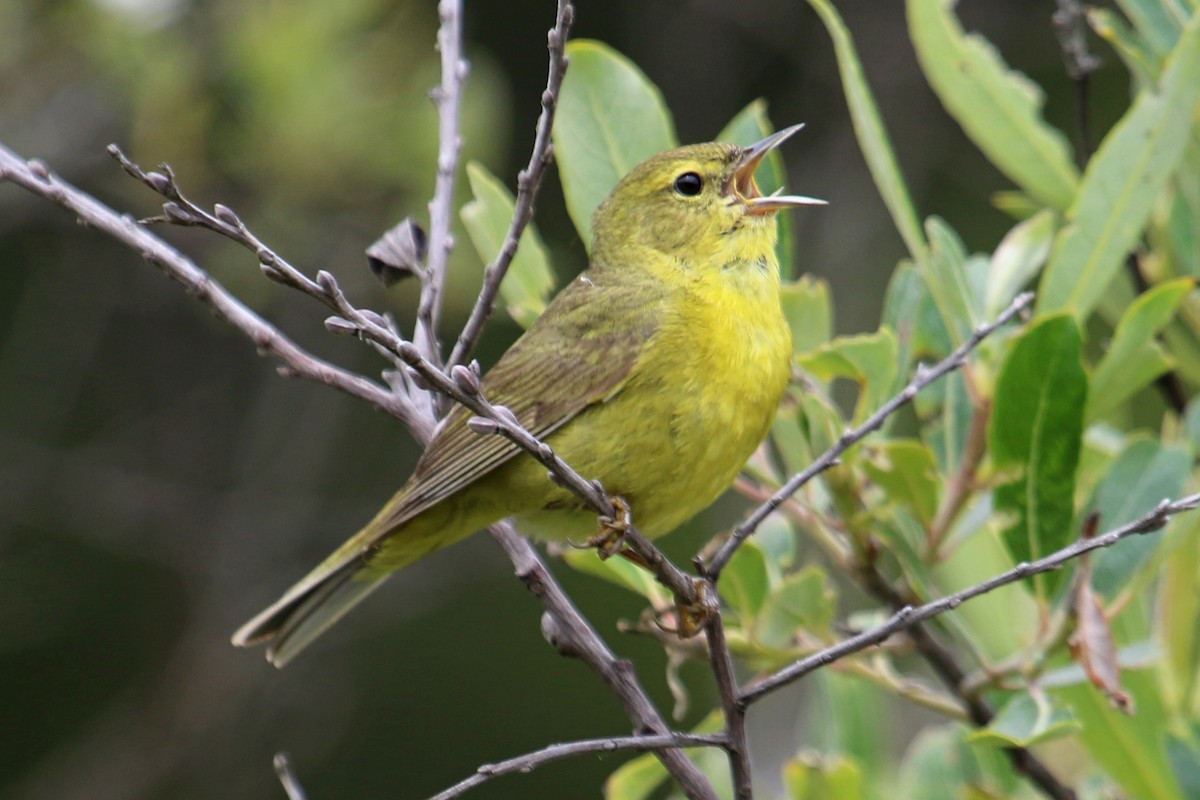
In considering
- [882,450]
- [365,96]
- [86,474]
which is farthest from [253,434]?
[882,450]

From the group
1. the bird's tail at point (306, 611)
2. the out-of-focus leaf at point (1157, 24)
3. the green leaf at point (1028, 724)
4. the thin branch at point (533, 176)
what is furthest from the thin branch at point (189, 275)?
the out-of-focus leaf at point (1157, 24)

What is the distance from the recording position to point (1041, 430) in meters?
2.72

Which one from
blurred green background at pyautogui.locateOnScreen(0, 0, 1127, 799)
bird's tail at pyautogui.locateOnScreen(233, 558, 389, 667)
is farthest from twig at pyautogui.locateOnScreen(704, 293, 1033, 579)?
blurred green background at pyautogui.locateOnScreen(0, 0, 1127, 799)

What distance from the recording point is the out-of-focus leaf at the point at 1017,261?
10.2 feet

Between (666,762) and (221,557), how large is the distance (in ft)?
14.0

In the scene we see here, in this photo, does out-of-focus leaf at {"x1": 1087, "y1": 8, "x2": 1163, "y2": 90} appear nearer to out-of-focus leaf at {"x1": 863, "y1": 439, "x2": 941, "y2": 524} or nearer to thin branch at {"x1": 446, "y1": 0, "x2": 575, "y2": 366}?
out-of-focus leaf at {"x1": 863, "y1": 439, "x2": 941, "y2": 524}

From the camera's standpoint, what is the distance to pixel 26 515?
6.62 meters

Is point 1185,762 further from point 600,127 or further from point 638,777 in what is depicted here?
point 600,127

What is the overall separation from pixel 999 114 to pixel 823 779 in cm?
152

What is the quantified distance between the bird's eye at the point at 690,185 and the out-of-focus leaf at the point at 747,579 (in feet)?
3.10

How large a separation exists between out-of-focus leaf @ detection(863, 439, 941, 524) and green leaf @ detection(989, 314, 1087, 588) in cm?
14

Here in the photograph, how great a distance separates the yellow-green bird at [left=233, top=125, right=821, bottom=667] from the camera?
2.88 metres

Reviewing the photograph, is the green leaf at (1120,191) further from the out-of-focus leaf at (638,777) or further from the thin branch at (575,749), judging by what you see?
the thin branch at (575,749)

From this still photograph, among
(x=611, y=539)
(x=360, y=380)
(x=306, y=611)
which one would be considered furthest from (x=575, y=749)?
(x=306, y=611)
